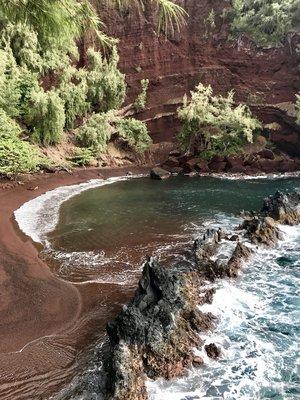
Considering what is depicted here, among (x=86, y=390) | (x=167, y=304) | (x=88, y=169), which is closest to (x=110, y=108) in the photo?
(x=88, y=169)

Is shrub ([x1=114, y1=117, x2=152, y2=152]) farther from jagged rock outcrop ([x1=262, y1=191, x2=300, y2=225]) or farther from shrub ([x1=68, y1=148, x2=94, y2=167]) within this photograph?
jagged rock outcrop ([x1=262, y1=191, x2=300, y2=225])

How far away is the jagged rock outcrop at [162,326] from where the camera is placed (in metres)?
9.45

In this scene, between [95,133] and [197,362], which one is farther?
[95,133]

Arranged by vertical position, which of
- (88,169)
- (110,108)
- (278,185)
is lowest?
(278,185)

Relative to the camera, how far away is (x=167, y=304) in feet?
39.3

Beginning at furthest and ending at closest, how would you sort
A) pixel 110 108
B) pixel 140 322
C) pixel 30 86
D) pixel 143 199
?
pixel 110 108 → pixel 30 86 → pixel 143 199 → pixel 140 322

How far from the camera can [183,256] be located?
57.6 ft

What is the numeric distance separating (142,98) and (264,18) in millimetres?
17762

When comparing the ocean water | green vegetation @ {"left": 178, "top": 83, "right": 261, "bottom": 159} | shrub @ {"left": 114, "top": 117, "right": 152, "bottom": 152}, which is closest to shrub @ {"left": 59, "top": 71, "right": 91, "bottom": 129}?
shrub @ {"left": 114, "top": 117, "right": 152, "bottom": 152}

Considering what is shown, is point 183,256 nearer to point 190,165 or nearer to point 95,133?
point 190,165

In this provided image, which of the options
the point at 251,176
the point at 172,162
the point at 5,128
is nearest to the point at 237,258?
the point at 5,128

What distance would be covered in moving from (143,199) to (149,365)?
65.0ft

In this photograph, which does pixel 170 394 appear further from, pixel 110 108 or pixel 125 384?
pixel 110 108

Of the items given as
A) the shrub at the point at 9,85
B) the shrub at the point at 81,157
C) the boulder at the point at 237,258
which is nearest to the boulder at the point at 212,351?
the boulder at the point at 237,258
